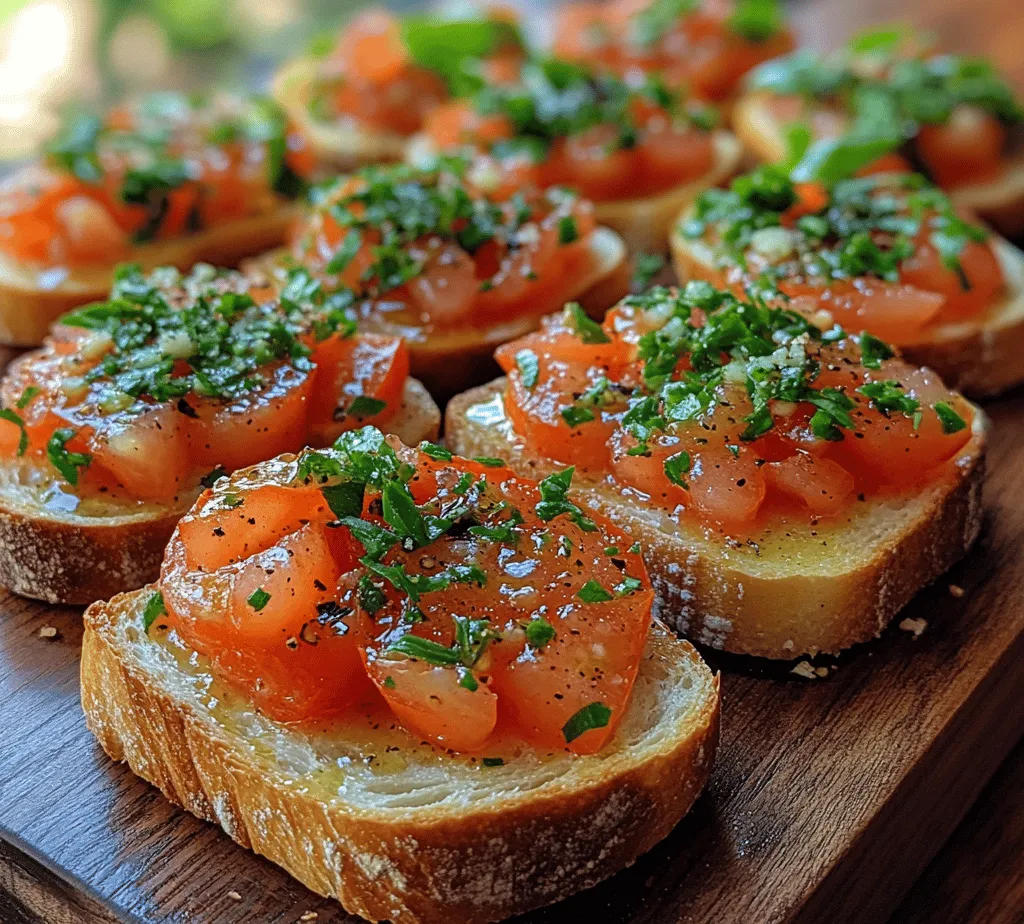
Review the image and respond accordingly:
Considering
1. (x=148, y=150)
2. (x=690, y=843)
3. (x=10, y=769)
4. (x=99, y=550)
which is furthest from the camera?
(x=148, y=150)

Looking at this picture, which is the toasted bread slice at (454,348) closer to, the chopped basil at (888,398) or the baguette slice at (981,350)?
the baguette slice at (981,350)

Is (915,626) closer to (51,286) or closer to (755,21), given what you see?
(51,286)

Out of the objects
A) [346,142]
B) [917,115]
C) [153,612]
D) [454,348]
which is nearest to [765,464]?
[454,348]

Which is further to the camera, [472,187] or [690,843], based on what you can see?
[472,187]

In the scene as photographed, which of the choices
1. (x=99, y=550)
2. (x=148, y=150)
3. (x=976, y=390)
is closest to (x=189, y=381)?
(x=99, y=550)

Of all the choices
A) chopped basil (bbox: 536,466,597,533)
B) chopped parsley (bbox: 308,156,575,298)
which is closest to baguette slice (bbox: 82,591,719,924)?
chopped basil (bbox: 536,466,597,533)

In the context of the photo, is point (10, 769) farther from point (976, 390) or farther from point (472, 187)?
point (976, 390)
